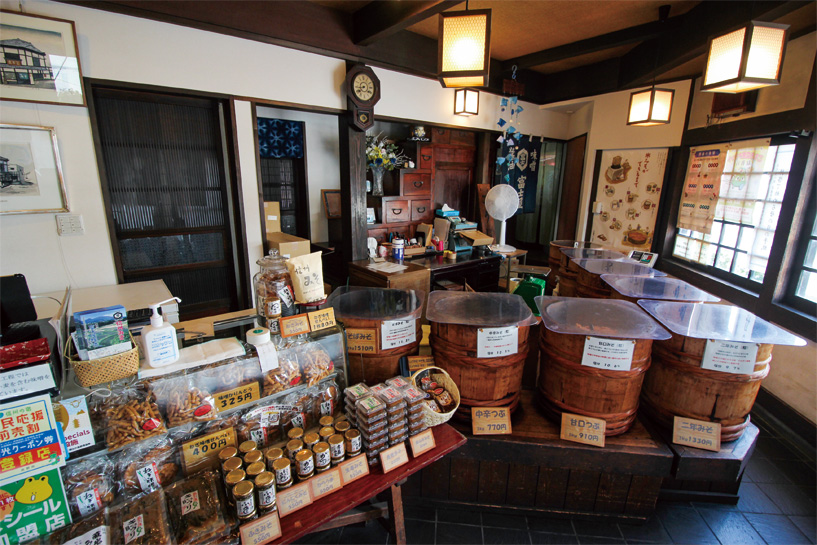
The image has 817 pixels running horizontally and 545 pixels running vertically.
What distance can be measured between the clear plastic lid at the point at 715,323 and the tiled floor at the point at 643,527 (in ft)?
3.62

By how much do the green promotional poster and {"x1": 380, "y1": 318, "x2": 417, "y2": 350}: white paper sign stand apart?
3.64ft

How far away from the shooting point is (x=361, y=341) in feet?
5.45

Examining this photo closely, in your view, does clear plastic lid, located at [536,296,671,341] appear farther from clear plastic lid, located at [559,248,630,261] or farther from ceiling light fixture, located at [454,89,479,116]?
ceiling light fixture, located at [454,89,479,116]

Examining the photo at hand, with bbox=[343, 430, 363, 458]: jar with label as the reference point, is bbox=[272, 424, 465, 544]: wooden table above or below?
below

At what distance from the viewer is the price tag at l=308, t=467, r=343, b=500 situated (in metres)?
1.26

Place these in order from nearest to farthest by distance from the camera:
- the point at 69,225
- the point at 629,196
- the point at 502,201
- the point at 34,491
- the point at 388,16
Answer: the point at 34,491, the point at 69,225, the point at 388,16, the point at 502,201, the point at 629,196

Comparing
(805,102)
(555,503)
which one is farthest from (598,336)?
(805,102)

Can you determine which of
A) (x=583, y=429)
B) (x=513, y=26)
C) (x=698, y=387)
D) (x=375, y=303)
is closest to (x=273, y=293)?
(x=375, y=303)

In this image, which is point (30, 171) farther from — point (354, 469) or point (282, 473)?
point (354, 469)

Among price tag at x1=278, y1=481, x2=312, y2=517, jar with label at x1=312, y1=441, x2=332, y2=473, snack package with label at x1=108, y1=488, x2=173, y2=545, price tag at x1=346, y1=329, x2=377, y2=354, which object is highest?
price tag at x1=346, y1=329, x2=377, y2=354

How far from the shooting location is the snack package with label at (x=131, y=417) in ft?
3.71

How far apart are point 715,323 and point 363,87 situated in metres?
3.47

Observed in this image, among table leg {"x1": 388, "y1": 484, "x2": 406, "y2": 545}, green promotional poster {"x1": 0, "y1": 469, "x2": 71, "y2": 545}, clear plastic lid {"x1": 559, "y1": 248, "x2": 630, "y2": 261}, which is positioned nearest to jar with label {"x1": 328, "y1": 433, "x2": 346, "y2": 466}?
table leg {"x1": 388, "y1": 484, "x2": 406, "y2": 545}

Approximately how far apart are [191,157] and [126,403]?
2.53 m
